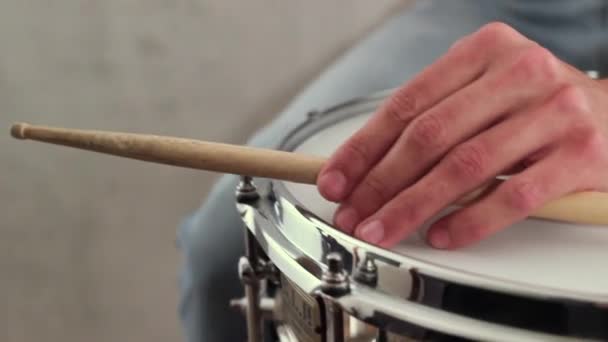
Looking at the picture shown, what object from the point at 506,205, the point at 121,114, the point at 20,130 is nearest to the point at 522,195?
the point at 506,205

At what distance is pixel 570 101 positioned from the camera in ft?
1.31

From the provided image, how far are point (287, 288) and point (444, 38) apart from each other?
0.45 meters

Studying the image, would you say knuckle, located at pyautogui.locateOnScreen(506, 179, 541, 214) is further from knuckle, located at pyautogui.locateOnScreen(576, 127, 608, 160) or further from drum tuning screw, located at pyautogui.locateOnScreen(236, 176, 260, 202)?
A: drum tuning screw, located at pyautogui.locateOnScreen(236, 176, 260, 202)

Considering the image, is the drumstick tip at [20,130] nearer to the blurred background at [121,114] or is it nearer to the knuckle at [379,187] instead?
the knuckle at [379,187]

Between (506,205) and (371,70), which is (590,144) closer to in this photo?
(506,205)

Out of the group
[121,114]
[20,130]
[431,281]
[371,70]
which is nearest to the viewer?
[431,281]

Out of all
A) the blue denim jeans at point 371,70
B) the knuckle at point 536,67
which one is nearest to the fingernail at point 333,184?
the knuckle at point 536,67

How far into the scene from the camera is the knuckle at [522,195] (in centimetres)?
38

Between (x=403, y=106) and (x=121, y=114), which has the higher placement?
(x=403, y=106)

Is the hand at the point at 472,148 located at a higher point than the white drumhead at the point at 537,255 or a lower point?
higher

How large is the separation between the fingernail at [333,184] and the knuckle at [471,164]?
0.20 ft

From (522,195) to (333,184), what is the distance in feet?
0.32

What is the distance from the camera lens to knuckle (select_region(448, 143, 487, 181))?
0.38 metres

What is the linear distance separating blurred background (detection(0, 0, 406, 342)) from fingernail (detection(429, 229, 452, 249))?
2.03 feet
